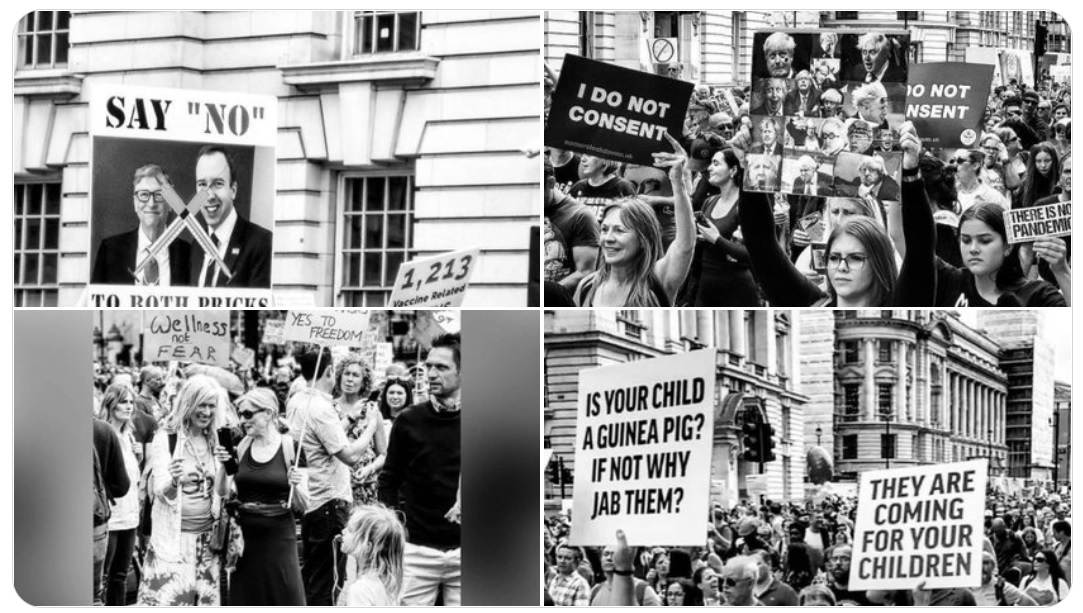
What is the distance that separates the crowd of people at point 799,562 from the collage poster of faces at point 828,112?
1.93 m

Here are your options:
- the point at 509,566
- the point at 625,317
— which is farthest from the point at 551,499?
the point at 625,317

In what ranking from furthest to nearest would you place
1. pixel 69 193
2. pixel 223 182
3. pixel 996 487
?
pixel 69 193
pixel 223 182
pixel 996 487

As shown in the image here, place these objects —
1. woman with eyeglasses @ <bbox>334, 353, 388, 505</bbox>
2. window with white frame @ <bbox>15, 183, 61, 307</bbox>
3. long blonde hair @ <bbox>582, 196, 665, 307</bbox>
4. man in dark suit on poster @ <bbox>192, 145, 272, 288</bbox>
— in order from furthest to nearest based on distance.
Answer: window with white frame @ <bbox>15, 183, 61, 307</bbox> < man in dark suit on poster @ <bbox>192, 145, 272, 288</bbox> < long blonde hair @ <bbox>582, 196, 665, 307</bbox> < woman with eyeglasses @ <bbox>334, 353, 388, 505</bbox>

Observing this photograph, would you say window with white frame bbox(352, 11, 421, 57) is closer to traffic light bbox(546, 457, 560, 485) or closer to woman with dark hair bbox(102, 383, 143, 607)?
woman with dark hair bbox(102, 383, 143, 607)

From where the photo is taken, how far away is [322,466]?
10.7m

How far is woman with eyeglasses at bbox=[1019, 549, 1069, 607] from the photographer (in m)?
10.6

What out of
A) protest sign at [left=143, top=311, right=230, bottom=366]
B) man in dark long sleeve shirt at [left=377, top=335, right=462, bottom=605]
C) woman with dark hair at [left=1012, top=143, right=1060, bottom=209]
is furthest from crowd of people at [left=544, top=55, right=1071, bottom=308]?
protest sign at [left=143, top=311, right=230, bottom=366]

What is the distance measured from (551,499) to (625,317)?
1.16m

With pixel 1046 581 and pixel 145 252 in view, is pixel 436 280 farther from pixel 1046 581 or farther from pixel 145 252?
pixel 1046 581

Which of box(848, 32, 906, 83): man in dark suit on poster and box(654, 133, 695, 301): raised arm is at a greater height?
box(848, 32, 906, 83): man in dark suit on poster

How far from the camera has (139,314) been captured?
1084 cm

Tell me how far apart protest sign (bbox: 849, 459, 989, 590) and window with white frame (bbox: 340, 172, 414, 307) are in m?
3.29

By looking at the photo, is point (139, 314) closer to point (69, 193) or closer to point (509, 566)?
point (69, 193)

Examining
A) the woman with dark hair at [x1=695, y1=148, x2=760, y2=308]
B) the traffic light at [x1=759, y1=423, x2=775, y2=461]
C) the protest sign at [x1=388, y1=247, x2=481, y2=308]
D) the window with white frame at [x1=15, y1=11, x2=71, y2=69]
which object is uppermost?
the window with white frame at [x1=15, y1=11, x2=71, y2=69]
